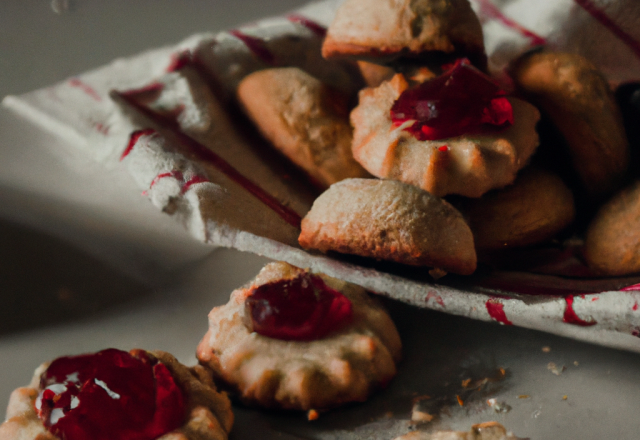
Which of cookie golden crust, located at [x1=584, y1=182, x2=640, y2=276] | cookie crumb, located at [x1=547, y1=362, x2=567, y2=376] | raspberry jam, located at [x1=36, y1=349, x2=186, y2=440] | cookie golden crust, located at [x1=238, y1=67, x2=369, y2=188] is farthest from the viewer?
cookie golden crust, located at [x1=238, y1=67, x2=369, y2=188]

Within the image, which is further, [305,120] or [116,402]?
[305,120]

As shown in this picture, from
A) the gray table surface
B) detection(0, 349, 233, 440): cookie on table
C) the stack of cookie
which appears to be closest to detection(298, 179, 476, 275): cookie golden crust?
the stack of cookie

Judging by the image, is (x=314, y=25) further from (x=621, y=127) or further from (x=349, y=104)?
(x=621, y=127)

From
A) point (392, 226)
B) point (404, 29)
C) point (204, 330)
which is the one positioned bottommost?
point (204, 330)

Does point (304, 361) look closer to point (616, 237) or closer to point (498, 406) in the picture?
point (498, 406)

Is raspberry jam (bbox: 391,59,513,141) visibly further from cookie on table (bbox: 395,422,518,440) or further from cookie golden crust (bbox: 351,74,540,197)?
Result: cookie on table (bbox: 395,422,518,440)

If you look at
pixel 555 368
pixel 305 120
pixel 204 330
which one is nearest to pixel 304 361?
pixel 204 330

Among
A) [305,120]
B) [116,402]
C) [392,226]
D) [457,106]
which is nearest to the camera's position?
[116,402]
